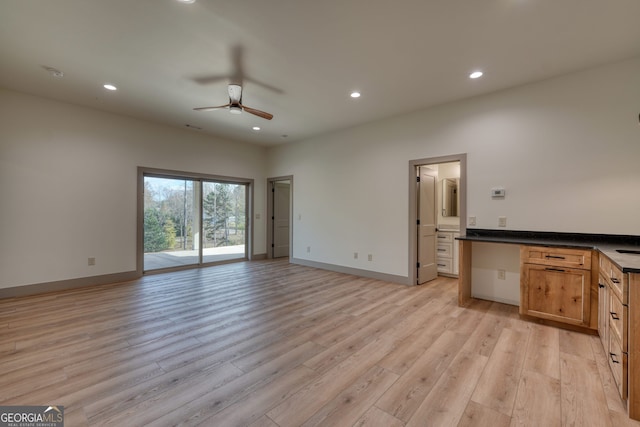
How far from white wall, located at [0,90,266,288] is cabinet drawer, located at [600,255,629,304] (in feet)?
20.8

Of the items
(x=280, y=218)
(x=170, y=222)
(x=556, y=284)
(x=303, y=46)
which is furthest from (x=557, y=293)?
(x=170, y=222)

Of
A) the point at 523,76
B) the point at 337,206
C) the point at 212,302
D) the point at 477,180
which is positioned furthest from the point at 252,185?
the point at 523,76

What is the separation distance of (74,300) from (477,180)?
5932 mm

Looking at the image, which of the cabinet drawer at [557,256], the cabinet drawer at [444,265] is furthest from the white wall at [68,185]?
the cabinet drawer at [557,256]

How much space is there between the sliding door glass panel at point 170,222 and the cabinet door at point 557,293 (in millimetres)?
5903

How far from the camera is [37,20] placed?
8.01 feet

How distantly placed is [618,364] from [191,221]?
21.1 ft

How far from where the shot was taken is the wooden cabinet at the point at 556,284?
2.81 m

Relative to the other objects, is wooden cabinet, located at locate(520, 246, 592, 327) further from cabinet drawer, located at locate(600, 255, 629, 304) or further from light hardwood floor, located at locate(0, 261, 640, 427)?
cabinet drawer, located at locate(600, 255, 629, 304)

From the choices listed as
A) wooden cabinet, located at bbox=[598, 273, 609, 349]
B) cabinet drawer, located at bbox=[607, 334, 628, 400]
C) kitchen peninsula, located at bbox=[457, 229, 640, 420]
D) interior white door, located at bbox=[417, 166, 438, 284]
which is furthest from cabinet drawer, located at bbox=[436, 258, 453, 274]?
cabinet drawer, located at bbox=[607, 334, 628, 400]

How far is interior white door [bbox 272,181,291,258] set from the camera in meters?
7.45

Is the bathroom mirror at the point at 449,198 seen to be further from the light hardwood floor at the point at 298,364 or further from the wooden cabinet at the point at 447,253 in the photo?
the light hardwood floor at the point at 298,364

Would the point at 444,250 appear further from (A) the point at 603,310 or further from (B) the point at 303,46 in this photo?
(B) the point at 303,46

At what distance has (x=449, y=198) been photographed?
225 inches
